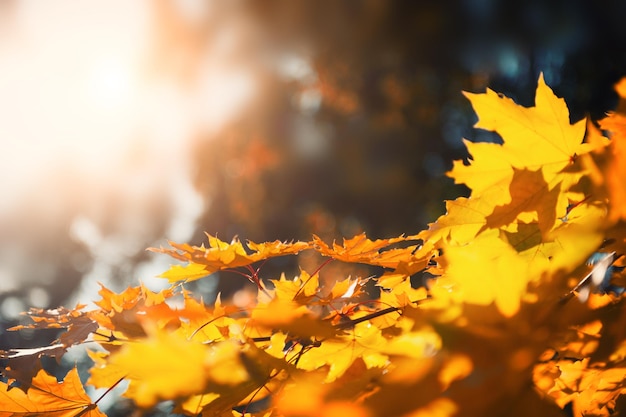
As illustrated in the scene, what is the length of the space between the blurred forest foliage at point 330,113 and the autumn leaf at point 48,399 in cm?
618

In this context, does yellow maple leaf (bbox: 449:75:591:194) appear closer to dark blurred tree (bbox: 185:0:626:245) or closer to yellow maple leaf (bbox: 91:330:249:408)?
yellow maple leaf (bbox: 91:330:249:408)

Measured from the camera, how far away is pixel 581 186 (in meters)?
0.65

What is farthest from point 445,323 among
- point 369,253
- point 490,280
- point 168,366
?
point 369,253

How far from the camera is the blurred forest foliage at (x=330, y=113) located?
24.5ft

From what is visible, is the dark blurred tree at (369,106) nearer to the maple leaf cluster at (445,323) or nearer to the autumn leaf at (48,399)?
the maple leaf cluster at (445,323)

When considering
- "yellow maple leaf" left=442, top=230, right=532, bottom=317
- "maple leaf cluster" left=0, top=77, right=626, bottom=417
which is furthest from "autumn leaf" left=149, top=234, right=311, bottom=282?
"yellow maple leaf" left=442, top=230, right=532, bottom=317

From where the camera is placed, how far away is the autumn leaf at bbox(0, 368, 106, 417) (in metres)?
0.73

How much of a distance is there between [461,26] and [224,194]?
4.99 meters

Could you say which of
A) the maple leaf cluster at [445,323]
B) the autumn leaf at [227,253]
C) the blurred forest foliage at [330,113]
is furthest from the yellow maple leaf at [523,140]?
the blurred forest foliage at [330,113]

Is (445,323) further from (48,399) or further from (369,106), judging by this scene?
(369,106)

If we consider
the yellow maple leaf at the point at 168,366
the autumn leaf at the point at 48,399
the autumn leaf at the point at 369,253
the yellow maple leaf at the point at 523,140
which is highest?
the yellow maple leaf at the point at 523,140

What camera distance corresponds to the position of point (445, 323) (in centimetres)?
39

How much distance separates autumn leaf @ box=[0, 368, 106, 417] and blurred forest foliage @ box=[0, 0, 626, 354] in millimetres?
6179

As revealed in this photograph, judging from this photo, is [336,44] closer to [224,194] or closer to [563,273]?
[224,194]
